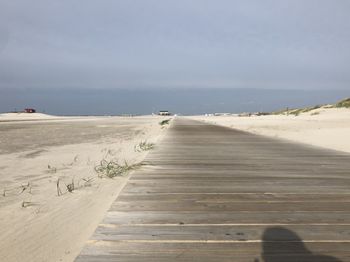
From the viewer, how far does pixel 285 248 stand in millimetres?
3391

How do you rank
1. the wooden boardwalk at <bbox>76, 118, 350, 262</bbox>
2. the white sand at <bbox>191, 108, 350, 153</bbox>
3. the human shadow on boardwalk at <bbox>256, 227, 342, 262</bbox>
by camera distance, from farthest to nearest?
the white sand at <bbox>191, 108, 350, 153</bbox>
the wooden boardwalk at <bbox>76, 118, 350, 262</bbox>
the human shadow on boardwalk at <bbox>256, 227, 342, 262</bbox>

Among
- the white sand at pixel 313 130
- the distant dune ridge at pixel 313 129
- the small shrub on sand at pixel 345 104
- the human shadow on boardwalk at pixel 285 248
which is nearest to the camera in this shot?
the human shadow on boardwalk at pixel 285 248

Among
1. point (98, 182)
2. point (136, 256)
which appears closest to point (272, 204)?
point (136, 256)

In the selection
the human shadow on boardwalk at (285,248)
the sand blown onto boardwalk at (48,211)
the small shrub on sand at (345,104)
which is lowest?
the sand blown onto boardwalk at (48,211)

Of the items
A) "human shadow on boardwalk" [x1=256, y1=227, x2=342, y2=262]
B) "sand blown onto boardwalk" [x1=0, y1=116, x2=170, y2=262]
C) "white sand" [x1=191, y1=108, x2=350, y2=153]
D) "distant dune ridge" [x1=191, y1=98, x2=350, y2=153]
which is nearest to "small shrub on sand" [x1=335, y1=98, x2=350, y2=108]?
"distant dune ridge" [x1=191, y1=98, x2=350, y2=153]

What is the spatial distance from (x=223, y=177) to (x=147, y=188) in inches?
63.3

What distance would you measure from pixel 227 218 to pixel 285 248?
90cm

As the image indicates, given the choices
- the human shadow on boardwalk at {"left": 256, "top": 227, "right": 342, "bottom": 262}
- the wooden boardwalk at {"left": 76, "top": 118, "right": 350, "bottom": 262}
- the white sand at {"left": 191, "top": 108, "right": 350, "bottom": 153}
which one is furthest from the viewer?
the white sand at {"left": 191, "top": 108, "right": 350, "bottom": 153}

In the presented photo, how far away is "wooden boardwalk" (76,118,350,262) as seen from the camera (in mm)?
3303

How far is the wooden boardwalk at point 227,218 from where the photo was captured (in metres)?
3.30

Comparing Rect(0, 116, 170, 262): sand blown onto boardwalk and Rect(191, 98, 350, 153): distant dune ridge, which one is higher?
Rect(191, 98, 350, 153): distant dune ridge

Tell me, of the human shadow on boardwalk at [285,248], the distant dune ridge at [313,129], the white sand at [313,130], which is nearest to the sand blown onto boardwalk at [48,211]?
the human shadow on boardwalk at [285,248]

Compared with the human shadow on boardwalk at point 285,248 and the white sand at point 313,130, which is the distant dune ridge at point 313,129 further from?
the human shadow on boardwalk at point 285,248

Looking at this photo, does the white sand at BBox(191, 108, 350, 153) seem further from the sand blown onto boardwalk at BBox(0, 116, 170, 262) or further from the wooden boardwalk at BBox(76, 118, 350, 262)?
the sand blown onto boardwalk at BBox(0, 116, 170, 262)
